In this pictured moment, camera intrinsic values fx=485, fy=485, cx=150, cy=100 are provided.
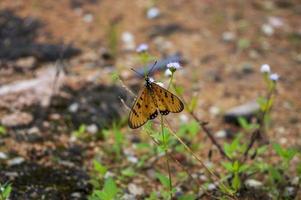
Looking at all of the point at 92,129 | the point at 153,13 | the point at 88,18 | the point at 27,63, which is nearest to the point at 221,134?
the point at 92,129

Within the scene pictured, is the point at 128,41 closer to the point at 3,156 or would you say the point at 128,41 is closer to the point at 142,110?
the point at 3,156

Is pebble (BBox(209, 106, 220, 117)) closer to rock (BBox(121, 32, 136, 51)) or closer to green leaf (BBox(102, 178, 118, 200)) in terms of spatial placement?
rock (BBox(121, 32, 136, 51))

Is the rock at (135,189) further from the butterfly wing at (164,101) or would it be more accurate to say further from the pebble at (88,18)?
the pebble at (88,18)

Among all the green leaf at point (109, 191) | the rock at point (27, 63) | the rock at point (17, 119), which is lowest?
the green leaf at point (109, 191)

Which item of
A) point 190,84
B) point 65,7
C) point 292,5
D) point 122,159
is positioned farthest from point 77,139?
point 292,5

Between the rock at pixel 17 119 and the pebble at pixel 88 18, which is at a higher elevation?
the pebble at pixel 88 18

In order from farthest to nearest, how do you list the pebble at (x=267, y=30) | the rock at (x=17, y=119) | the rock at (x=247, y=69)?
the pebble at (x=267, y=30) < the rock at (x=247, y=69) < the rock at (x=17, y=119)

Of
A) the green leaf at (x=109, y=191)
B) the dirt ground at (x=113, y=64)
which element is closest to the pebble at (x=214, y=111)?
the dirt ground at (x=113, y=64)

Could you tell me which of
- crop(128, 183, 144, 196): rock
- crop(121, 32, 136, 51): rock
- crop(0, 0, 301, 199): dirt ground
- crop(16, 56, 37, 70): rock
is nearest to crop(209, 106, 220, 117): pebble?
crop(0, 0, 301, 199): dirt ground
